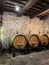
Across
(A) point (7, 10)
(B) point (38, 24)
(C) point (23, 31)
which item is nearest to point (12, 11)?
(A) point (7, 10)

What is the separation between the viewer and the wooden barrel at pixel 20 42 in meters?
6.08

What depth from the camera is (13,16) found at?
7.43m

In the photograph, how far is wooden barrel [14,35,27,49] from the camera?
19.9 feet

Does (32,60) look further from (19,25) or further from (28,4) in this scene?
(19,25)

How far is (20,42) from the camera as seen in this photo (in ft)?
20.4

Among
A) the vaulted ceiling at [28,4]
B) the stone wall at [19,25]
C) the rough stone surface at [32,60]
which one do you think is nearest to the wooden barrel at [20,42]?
the stone wall at [19,25]

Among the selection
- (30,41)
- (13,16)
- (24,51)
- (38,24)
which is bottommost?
(24,51)

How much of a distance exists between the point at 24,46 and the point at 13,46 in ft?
1.72

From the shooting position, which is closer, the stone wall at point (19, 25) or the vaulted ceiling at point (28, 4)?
the vaulted ceiling at point (28, 4)

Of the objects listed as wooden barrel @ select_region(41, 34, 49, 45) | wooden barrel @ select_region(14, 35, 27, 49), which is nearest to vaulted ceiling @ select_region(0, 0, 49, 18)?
wooden barrel @ select_region(14, 35, 27, 49)

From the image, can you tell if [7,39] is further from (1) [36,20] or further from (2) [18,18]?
→ (1) [36,20]

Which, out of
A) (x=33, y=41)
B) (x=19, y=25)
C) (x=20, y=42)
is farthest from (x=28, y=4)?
(x=19, y=25)

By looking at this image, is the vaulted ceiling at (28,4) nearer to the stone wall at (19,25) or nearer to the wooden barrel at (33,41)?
the stone wall at (19,25)

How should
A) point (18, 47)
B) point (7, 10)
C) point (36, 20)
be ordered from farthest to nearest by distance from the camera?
point (36, 20), point (7, 10), point (18, 47)
